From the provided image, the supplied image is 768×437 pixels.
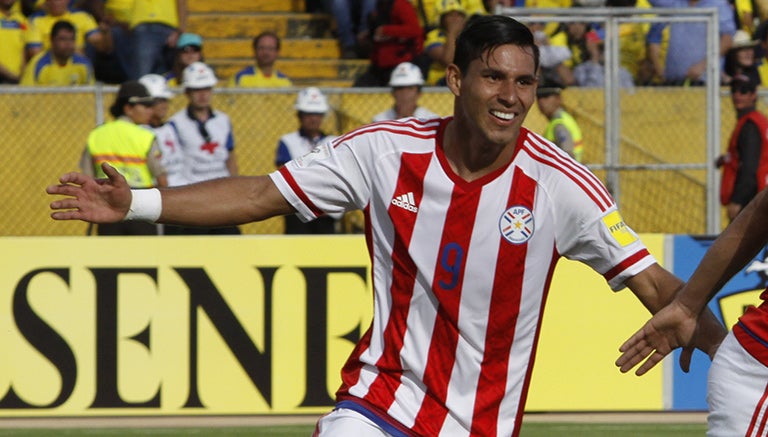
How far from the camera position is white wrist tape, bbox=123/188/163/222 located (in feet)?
16.1

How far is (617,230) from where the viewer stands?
4.90 metres

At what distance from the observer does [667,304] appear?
16.1 feet

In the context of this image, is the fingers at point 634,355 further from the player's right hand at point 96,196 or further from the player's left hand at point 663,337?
the player's right hand at point 96,196

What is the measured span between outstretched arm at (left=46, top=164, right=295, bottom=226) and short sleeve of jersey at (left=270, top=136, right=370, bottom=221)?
44 mm

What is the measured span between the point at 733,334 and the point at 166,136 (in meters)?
8.55

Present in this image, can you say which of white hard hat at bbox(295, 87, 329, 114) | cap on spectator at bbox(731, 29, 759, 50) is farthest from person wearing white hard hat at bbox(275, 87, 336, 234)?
cap on spectator at bbox(731, 29, 759, 50)

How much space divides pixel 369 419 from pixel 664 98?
9001 mm

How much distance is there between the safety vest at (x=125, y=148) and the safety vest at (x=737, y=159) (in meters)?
5.02

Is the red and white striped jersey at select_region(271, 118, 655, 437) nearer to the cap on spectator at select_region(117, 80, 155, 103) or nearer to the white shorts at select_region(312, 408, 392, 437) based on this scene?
the white shorts at select_region(312, 408, 392, 437)

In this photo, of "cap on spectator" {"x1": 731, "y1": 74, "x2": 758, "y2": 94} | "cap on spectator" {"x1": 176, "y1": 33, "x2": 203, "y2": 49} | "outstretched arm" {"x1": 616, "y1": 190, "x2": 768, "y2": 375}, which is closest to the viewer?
"outstretched arm" {"x1": 616, "y1": 190, "x2": 768, "y2": 375}

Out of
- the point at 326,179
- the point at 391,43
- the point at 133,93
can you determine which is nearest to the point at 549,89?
the point at 391,43

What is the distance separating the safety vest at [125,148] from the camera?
454 inches

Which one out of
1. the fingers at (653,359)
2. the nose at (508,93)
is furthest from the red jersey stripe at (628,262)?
the nose at (508,93)

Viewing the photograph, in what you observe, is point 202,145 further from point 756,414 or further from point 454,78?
point 756,414
